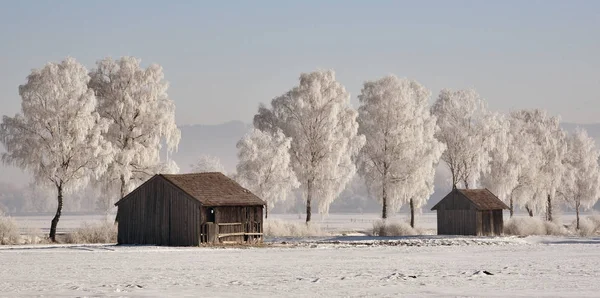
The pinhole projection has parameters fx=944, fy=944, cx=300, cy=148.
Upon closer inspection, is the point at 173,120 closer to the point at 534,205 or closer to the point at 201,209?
the point at 201,209

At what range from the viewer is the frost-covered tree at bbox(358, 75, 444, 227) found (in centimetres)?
7769

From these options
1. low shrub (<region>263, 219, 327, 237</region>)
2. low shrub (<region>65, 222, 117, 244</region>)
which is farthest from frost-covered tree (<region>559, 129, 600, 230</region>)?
low shrub (<region>65, 222, 117, 244</region>)

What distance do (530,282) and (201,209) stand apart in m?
27.4

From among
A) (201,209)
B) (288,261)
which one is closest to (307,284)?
(288,261)

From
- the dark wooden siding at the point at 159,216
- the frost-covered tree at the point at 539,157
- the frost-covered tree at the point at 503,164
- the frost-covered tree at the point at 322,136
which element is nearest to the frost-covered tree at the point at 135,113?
the dark wooden siding at the point at 159,216

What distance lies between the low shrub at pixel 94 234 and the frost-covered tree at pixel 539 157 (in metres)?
44.9

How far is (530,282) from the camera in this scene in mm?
31469

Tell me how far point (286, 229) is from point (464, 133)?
21.7m

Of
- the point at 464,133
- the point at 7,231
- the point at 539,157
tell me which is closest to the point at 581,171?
the point at 539,157

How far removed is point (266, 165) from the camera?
75375mm

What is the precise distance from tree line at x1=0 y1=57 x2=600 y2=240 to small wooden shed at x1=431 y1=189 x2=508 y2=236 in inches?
147

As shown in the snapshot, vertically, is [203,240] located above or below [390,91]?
below

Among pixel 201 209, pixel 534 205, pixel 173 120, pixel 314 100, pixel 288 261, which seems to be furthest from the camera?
pixel 534 205

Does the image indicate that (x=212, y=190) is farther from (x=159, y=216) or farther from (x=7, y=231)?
(x=7, y=231)
